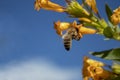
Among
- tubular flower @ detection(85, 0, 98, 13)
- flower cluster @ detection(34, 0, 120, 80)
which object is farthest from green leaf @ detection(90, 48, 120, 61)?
tubular flower @ detection(85, 0, 98, 13)

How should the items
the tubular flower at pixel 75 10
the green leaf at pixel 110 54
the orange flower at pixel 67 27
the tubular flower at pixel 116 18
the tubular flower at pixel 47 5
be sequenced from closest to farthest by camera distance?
1. the green leaf at pixel 110 54
2. the tubular flower at pixel 116 18
3. the orange flower at pixel 67 27
4. the tubular flower at pixel 75 10
5. the tubular flower at pixel 47 5

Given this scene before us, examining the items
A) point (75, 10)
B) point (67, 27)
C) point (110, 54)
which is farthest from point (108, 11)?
point (110, 54)

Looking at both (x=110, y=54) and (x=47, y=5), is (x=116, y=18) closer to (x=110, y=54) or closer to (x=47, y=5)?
(x=110, y=54)

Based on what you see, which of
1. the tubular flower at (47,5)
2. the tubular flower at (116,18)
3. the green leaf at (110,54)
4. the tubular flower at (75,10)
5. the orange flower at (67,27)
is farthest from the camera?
the tubular flower at (47,5)

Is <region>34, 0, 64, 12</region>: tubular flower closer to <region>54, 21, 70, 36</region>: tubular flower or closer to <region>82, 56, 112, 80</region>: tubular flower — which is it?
<region>54, 21, 70, 36</region>: tubular flower

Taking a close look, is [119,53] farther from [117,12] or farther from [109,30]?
[117,12]

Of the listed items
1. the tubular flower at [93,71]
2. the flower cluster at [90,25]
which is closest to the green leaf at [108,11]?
the flower cluster at [90,25]

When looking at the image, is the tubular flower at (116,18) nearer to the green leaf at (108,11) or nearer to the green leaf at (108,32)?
the green leaf at (108,32)
